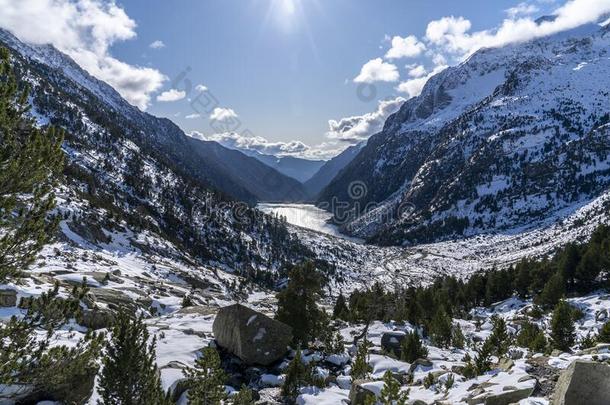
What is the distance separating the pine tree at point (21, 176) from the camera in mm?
11594

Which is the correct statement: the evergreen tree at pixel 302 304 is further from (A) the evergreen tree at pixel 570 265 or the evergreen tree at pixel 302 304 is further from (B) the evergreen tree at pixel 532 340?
(A) the evergreen tree at pixel 570 265

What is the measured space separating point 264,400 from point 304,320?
11.0m

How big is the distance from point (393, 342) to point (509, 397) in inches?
823

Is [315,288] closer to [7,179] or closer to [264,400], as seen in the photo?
[264,400]

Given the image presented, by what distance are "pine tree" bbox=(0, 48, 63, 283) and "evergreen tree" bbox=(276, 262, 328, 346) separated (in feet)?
70.0

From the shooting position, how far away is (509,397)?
13.1m

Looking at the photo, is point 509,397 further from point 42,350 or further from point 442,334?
point 442,334

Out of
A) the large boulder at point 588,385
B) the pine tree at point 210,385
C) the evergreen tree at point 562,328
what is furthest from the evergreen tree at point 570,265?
the pine tree at point 210,385

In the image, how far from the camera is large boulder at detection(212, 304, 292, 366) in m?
26.2

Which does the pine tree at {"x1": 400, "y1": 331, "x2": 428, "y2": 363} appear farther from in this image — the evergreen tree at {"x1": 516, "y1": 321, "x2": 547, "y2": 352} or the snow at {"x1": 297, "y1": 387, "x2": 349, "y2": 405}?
the snow at {"x1": 297, "y1": 387, "x2": 349, "y2": 405}

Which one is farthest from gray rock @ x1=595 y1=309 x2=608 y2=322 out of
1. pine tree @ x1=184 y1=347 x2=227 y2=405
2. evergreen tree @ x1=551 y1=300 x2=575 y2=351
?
pine tree @ x1=184 y1=347 x2=227 y2=405

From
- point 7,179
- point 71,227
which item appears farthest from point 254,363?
point 71,227

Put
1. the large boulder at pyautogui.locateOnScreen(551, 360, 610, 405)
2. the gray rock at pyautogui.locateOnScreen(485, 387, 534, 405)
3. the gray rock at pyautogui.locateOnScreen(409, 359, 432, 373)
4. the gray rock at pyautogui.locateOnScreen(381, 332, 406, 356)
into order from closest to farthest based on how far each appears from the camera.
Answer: the large boulder at pyautogui.locateOnScreen(551, 360, 610, 405), the gray rock at pyautogui.locateOnScreen(485, 387, 534, 405), the gray rock at pyautogui.locateOnScreen(409, 359, 432, 373), the gray rock at pyautogui.locateOnScreen(381, 332, 406, 356)

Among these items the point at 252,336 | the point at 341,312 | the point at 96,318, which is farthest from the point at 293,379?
the point at 341,312
